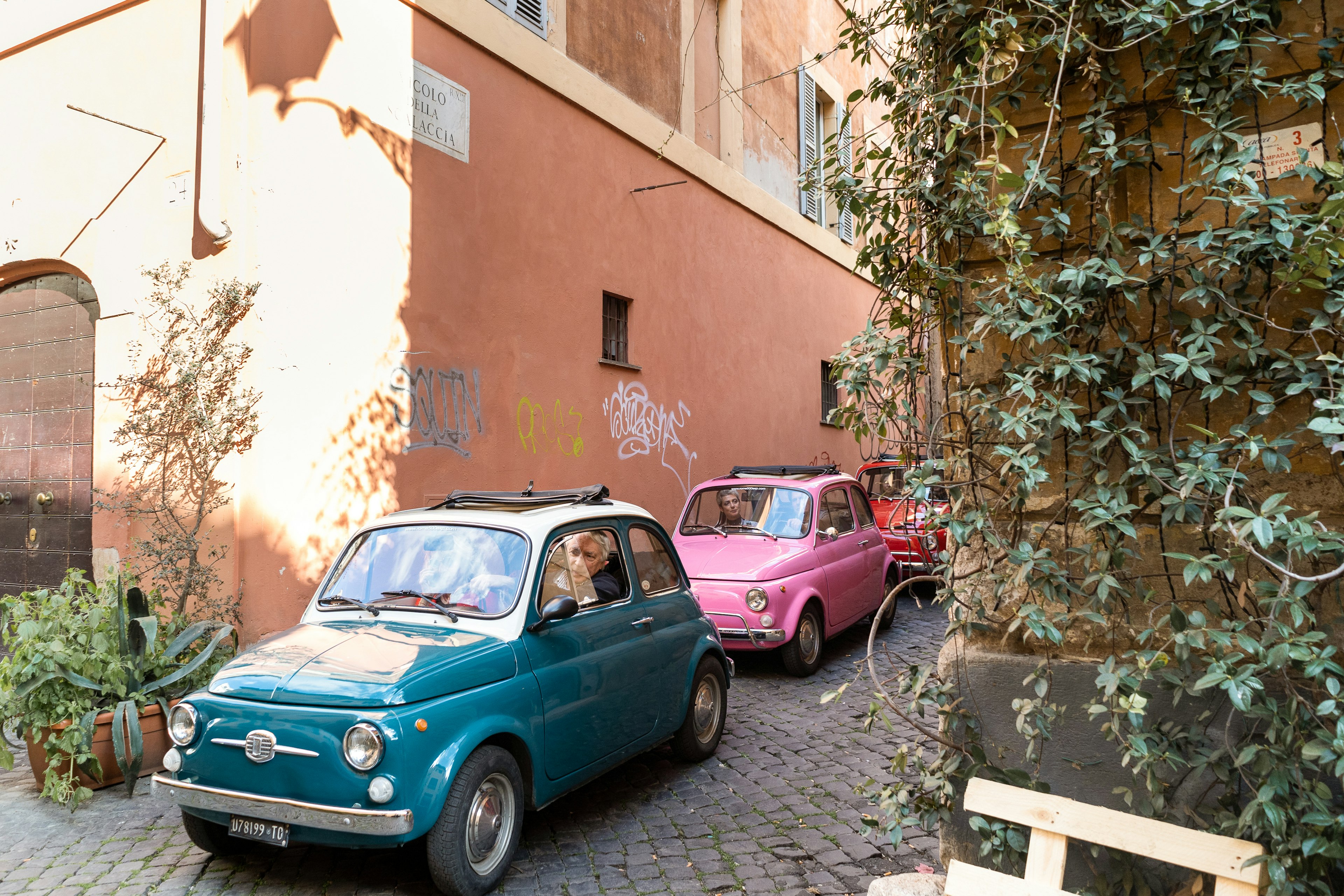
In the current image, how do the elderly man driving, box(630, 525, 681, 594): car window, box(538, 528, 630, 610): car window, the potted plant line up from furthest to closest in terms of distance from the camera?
1. box(630, 525, 681, 594): car window
2. the potted plant
3. the elderly man driving
4. box(538, 528, 630, 610): car window

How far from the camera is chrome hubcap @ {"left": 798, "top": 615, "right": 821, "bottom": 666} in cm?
766

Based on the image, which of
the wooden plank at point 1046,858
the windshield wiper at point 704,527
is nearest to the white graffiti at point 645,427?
the windshield wiper at point 704,527

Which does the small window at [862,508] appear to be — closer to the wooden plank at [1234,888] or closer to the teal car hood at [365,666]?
the teal car hood at [365,666]

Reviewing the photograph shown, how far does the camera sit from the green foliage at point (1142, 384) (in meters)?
2.62

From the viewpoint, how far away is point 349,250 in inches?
298

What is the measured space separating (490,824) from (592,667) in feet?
2.98

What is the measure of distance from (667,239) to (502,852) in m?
9.07

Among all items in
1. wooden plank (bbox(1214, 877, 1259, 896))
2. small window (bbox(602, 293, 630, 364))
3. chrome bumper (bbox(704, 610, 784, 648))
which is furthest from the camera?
small window (bbox(602, 293, 630, 364))

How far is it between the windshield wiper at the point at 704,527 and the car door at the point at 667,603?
2675 millimetres

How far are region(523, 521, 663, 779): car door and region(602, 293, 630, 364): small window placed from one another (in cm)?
590

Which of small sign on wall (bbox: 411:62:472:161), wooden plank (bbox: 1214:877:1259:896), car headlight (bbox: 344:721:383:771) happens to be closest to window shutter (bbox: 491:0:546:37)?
small sign on wall (bbox: 411:62:472:161)

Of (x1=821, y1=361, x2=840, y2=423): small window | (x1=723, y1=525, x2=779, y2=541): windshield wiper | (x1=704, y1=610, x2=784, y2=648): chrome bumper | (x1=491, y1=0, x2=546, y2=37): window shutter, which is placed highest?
(x1=491, y1=0, x2=546, y2=37): window shutter

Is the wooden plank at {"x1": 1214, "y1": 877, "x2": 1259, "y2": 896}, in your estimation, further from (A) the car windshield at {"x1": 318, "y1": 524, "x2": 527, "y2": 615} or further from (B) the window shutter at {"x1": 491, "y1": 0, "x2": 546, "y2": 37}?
(B) the window shutter at {"x1": 491, "y1": 0, "x2": 546, "y2": 37}

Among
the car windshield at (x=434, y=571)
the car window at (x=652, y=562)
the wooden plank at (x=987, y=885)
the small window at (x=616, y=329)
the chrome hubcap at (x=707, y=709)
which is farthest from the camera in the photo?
the small window at (x=616, y=329)
